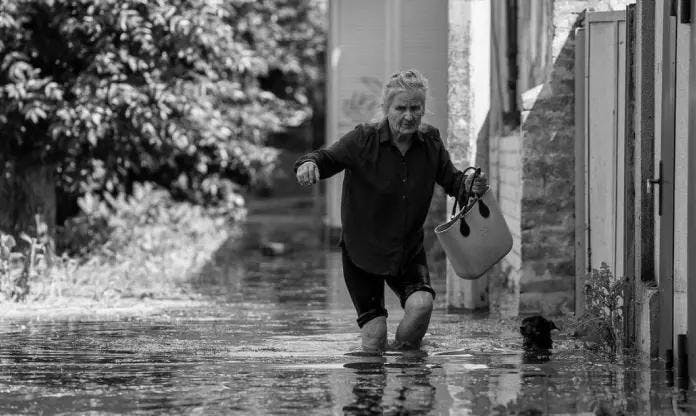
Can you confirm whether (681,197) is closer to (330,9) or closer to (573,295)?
Result: (573,295)

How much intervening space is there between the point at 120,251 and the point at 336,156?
812 cm

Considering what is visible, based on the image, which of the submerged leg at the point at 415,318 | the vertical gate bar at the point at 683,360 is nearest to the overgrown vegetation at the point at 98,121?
the submerged leg at the point at 415,318

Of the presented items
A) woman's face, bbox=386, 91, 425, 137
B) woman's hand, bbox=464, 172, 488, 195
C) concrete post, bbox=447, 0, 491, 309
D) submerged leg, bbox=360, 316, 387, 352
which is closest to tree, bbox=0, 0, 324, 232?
concrete post, bbox=447, 0, 491, 309

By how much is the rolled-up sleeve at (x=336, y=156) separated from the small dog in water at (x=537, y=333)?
1.48 metres

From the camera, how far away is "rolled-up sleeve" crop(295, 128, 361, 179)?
885 cm

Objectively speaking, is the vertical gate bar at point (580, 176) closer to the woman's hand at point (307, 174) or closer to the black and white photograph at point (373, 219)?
the black and white photograph at point (373, 219)

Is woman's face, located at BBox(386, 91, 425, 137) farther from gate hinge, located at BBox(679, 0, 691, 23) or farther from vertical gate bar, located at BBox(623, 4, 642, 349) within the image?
gate hinge, located at BBox(679, 0, 691, 23)

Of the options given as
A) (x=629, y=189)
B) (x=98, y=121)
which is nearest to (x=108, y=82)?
(x=98, y=121)

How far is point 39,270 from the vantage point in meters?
13.7

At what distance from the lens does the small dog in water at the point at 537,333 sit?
9383 millimetres

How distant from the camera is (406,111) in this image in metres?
8.92

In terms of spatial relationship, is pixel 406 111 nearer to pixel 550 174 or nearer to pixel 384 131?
pixel 384 131

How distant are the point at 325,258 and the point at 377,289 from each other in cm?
905

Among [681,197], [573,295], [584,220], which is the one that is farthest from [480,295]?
[681,197]
